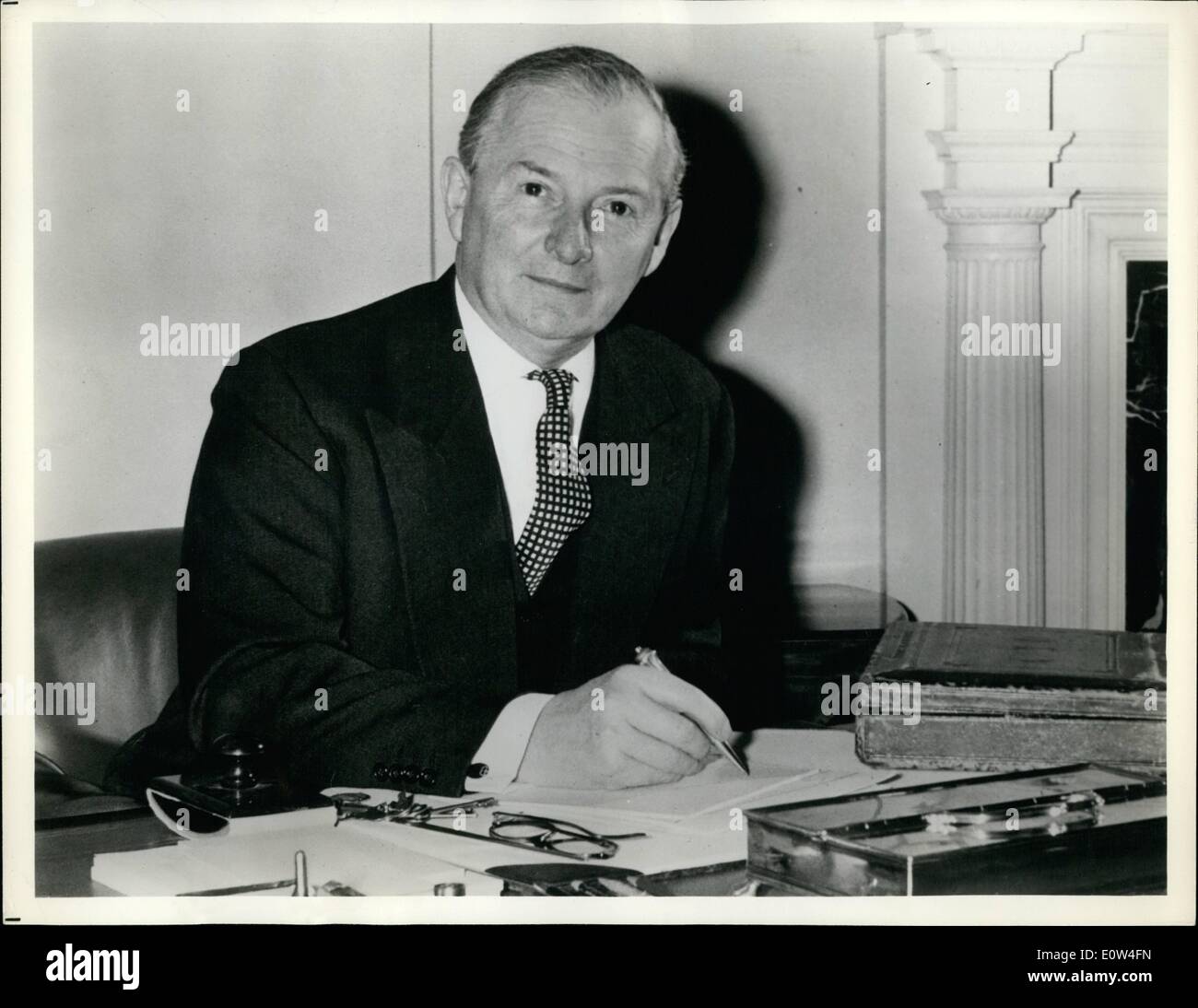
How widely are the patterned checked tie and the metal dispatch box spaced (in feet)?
1.70

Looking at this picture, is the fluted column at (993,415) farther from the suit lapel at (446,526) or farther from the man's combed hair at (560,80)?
the suit lapel at (446,526)

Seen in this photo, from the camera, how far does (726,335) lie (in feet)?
6.12

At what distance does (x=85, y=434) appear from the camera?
1.73m

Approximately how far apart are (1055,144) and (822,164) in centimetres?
32

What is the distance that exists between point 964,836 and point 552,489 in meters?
0.67

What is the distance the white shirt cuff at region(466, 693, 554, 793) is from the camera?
59.4 inches

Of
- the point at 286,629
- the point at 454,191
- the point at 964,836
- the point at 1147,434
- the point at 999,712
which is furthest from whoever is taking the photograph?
the point at 1147,434

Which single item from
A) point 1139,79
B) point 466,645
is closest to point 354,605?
point 466,645

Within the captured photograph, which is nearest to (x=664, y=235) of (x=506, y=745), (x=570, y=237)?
(x=570, y=237)

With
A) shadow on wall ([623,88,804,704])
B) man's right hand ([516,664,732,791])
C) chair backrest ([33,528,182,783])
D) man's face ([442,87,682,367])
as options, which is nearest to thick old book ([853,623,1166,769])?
man's right hand ([516,664,732,791])

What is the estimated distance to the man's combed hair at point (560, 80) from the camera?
169 centimetres

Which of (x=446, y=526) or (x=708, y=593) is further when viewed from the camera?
(x=708, y=593)

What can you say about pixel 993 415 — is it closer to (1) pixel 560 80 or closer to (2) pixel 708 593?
(2) pixel 708 593
